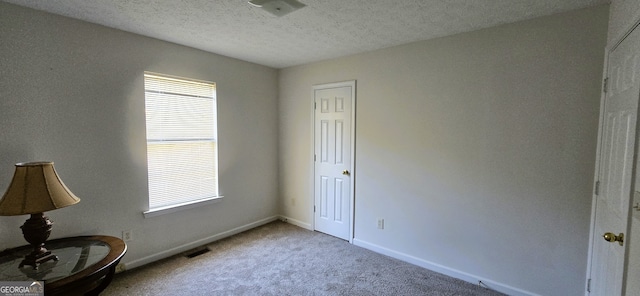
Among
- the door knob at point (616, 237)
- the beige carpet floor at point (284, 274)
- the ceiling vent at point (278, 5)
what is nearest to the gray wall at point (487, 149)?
the beige carpet floor at point (284, 274)

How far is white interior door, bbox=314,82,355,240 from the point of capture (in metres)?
3.43

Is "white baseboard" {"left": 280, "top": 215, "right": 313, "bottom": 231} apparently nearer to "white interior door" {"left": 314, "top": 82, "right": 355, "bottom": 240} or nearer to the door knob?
"white interior door" {"left": 314, "top": 82, "right": 355, "bottom": 240}

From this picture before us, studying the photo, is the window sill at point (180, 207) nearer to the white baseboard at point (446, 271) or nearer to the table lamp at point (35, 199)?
the table lamp at point (35, 199)

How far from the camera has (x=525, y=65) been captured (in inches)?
88.6

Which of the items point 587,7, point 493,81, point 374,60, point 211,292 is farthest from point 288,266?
point 587,7

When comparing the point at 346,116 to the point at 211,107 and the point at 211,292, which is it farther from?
the point at 211,292

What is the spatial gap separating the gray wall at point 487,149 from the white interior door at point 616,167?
172 millimetres

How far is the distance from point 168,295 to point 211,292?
1.14 feet

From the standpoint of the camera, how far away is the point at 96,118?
95.8 inches

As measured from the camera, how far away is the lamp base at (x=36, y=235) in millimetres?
1780

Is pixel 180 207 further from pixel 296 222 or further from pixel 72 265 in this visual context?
pixel 296 222

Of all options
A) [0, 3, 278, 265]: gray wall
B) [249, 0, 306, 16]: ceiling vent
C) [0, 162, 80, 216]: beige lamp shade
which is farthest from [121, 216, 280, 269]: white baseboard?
[249, 0, 306, 16]: ceiling vent

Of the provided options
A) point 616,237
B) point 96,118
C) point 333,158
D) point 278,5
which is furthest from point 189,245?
point 616,237

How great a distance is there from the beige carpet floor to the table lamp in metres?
0.75
